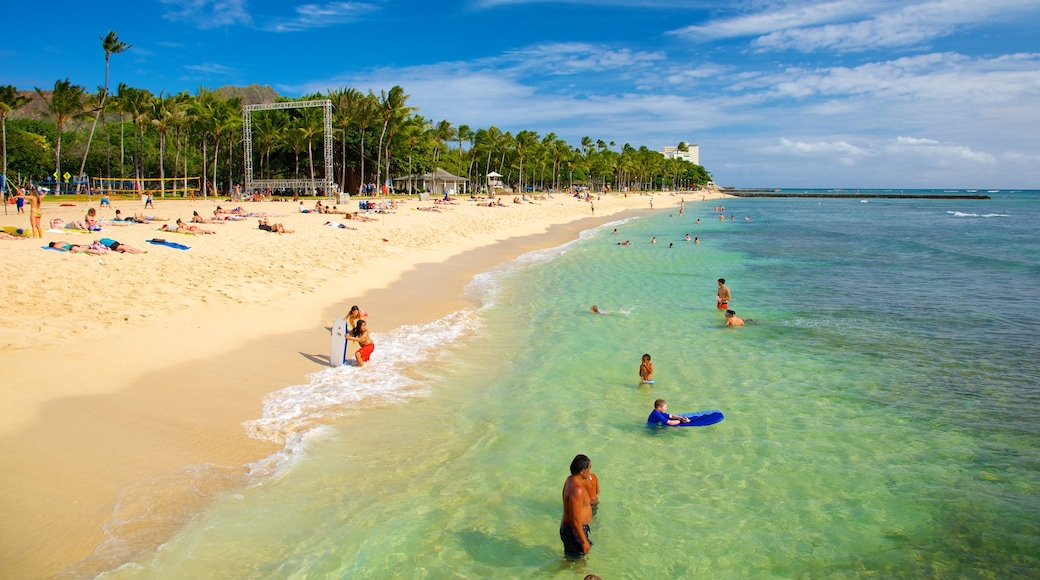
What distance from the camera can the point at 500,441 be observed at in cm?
768

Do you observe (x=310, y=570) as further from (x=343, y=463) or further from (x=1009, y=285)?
(x=1009, y=285)

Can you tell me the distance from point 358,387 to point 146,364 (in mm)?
2862

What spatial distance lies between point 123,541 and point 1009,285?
85.6 feet

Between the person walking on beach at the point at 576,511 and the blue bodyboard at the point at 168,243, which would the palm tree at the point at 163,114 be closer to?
the blue bodyboard at the point at 168,243

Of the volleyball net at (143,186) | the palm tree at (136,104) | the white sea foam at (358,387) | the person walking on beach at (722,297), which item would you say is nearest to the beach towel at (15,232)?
the white sea foam at (358,387)

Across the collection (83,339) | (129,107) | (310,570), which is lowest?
(310,570)

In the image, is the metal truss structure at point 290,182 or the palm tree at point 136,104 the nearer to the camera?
the metal truss structure at point 290,182

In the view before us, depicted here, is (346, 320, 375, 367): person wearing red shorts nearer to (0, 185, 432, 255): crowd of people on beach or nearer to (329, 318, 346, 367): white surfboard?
(329, 318, 346, 367): white surfboard

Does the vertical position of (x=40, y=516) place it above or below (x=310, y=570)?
above

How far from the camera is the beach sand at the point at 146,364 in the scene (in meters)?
5.35

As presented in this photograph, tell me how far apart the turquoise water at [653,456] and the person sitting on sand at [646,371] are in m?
0.19

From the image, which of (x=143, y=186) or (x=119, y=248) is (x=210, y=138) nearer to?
(x=143, y=186)

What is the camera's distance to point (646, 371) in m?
9.80

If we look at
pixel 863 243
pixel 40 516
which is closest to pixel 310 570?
pixel 40 516
